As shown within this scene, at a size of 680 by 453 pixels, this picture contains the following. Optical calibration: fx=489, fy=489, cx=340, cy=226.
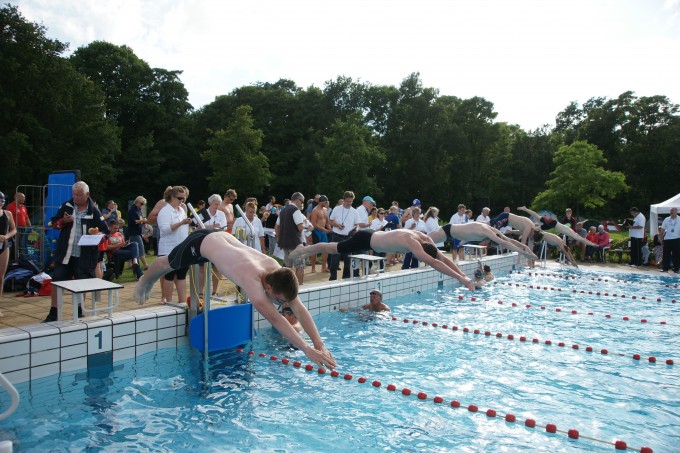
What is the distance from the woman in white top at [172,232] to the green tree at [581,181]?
31.3m

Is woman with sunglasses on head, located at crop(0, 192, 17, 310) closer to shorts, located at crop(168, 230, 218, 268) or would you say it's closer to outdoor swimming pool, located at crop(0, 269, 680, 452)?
outdoor swimming pool, located at crop(0, 269, 680, 452)

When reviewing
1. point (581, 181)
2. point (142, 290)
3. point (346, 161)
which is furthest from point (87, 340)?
point (581, 181)

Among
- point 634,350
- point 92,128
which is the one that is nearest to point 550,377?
point 634,350

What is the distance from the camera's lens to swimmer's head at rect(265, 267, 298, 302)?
12.0ft

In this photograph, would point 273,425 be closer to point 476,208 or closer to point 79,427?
point 79,427

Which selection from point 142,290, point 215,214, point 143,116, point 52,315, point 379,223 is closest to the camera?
point 142,290

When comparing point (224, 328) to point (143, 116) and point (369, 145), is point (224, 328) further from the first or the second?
point (143, 116)

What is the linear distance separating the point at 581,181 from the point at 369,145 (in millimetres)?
14531

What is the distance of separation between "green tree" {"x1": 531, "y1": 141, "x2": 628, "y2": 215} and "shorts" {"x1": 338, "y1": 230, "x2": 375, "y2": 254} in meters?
29.6

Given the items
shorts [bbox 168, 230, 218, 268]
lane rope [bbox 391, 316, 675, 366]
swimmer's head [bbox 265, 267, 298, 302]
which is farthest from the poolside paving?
swimmer's head [bbox 265, 267, 298, 302]

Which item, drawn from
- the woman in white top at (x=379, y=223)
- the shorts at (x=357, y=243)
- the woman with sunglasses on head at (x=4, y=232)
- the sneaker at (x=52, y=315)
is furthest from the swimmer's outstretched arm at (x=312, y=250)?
the woman in white top at (x=379, y=223)

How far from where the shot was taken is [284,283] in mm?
3654

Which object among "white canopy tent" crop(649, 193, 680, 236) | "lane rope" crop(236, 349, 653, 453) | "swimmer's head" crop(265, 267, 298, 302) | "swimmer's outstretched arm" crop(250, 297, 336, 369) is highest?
"white canopy tent" crop(649, 193, 680, 236)

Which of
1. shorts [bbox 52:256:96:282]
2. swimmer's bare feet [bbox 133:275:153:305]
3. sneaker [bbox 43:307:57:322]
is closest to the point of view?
swimmer's bare feet [bbox 133:275:153:305]
